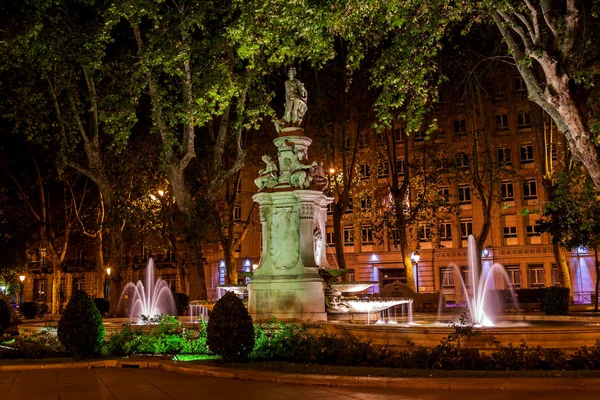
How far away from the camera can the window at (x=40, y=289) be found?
6512cm

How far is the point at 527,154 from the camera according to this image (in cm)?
4766

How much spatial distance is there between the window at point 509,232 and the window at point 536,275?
260 cm

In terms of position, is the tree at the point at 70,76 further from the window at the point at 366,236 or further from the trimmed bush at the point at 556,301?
the window at the point at 366,236

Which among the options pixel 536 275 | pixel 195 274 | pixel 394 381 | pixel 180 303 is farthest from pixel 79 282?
pixel 394 381

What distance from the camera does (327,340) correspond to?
1165 cm

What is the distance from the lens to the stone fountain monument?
16.8 metres

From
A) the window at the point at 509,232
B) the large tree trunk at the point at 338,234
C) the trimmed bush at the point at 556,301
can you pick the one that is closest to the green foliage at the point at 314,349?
the trimmed bush at the point at 556,301

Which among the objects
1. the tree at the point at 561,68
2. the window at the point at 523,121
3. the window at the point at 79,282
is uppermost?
the window at the point at 523,121

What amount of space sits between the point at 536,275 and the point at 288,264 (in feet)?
113

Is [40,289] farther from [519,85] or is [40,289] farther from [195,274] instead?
→ [519,85]

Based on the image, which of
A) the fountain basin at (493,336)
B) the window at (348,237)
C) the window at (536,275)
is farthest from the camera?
the window at (348,237)

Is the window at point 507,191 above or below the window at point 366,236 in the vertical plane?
above

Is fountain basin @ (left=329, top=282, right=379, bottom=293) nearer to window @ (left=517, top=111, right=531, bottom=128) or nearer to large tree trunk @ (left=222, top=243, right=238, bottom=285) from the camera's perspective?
large tree trunk @ (left=222, top=243, right=238, bottom=285)

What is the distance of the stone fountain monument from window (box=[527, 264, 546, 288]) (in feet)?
107
